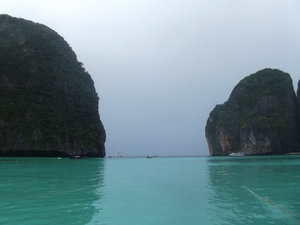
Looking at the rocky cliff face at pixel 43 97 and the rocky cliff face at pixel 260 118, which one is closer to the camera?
the rocky cliff face at pixel 43 97

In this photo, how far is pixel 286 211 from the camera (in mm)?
8820

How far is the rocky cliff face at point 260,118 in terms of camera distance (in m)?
97.2

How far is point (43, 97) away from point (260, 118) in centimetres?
7416

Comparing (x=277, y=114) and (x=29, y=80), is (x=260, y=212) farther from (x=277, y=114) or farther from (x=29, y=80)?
(x=277, y=114)

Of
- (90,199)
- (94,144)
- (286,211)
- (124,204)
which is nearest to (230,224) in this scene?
A: (286,211)

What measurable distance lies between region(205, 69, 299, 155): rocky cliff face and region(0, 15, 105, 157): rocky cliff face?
54.5 meters

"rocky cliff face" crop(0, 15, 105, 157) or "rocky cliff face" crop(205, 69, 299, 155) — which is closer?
"rocky cliff face" crop(0, 15, 105, 157)

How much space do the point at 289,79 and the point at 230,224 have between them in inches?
4580

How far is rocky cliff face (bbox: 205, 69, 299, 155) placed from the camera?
319 feet

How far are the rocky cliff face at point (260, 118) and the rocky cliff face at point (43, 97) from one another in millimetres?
54457

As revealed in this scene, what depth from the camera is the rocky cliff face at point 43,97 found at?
64.6 meters

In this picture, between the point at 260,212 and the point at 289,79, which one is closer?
the point at 260,212

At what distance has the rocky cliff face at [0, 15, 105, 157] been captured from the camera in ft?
212

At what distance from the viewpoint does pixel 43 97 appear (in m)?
73.3
